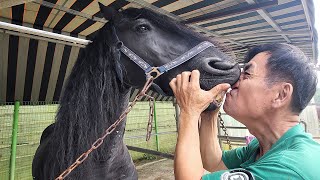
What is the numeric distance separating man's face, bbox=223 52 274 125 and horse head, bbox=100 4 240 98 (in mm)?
309

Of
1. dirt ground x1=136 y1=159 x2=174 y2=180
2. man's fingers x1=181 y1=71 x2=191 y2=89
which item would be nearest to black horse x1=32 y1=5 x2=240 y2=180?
man's fingers x1=181 y1=71 x2=191 y2=89

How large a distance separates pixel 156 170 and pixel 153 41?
4.84 metres

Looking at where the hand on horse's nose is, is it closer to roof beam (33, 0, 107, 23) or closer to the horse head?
the horse head

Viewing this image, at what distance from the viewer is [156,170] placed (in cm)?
586

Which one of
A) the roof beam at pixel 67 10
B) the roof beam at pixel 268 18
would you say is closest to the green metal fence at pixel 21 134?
the roof beam at pixel 67 10

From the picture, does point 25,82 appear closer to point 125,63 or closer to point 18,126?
point 18,126

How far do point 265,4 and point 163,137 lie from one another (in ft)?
19.8

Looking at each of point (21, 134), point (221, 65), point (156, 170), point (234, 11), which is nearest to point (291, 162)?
point (221, 65)

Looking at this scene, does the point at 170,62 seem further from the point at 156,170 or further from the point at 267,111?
the point at 156,170

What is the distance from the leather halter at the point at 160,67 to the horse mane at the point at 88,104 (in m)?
0.08

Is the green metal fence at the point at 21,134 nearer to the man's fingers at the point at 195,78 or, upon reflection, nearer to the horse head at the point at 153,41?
the horse head at the point at 153,41

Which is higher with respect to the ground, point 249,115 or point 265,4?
point 265,4

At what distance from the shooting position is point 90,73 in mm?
1589

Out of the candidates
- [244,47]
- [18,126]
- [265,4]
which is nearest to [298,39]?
[244,47]
